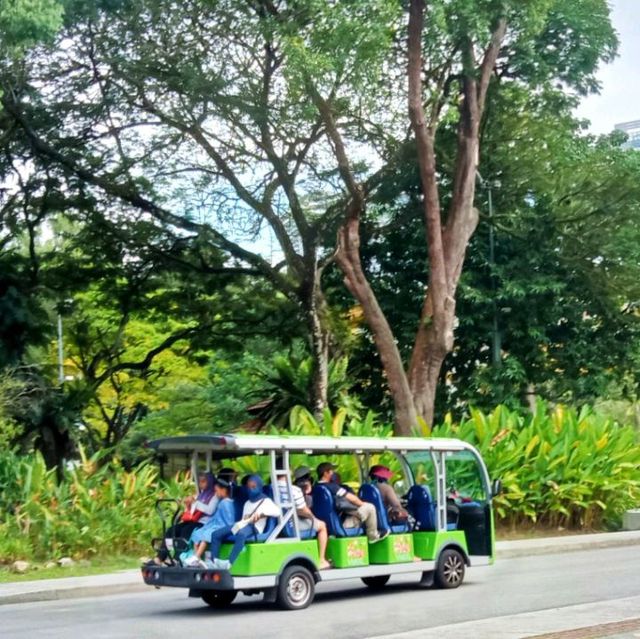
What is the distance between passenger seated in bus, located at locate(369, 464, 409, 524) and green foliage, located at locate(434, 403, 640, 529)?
930 cm

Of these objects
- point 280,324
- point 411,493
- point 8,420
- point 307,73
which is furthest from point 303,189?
point 411,493

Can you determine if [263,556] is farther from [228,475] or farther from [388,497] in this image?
[388,497]

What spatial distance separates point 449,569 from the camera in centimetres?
1598

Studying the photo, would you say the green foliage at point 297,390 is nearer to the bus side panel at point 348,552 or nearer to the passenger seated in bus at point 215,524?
the bus side panel at point 348,552

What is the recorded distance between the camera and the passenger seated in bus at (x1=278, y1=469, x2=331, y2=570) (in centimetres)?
1395

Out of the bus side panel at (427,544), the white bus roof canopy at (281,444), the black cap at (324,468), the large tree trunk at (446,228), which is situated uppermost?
the large tree trunk at (446,228)

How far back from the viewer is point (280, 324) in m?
33.6

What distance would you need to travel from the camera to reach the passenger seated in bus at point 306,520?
14.0 metres

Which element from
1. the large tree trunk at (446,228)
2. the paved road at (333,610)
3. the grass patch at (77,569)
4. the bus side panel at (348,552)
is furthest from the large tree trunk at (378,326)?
the bus side panel at (348,552)

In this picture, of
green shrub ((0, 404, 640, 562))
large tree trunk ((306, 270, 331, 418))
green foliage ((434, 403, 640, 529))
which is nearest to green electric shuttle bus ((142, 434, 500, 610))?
green shrub ((0, 404, 640, 562))

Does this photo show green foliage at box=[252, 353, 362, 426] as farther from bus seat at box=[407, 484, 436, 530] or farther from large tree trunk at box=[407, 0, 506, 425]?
bus seat at box=[407, 484, 436, 530]

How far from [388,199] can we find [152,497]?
1281 centimetres

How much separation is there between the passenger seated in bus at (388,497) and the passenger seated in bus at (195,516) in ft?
7.51

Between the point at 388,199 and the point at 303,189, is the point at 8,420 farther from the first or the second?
the point at 388,199
